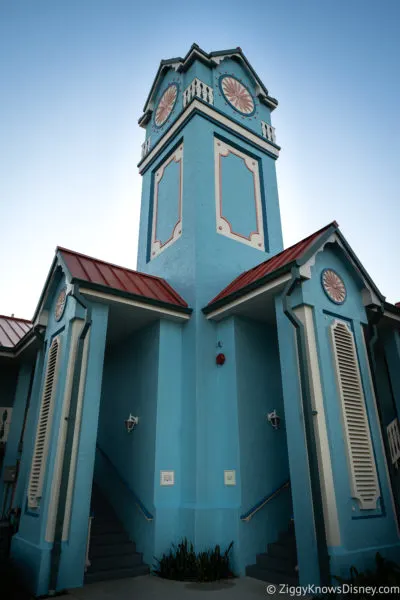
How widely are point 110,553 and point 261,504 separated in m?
2.76

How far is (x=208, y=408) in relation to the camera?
322 inches

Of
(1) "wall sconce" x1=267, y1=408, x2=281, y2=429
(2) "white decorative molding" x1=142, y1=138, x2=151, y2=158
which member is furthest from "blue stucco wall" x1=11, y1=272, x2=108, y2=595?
(2) "white decorative molding" x1=142, y1=138, x2=151, y2=158

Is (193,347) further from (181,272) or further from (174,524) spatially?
(174,524)

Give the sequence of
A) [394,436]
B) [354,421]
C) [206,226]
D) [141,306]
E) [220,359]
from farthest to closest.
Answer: [206,226] < [394,436] < [220,359] < [141,306] < [354,421]

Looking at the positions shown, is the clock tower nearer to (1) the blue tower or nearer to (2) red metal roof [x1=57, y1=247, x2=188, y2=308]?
(1) the blue tower

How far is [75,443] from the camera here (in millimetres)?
6754

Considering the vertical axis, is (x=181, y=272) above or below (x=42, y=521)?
above

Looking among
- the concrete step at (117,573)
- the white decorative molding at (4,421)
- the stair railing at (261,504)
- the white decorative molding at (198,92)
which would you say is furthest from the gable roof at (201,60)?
the concrete step at (117,573)

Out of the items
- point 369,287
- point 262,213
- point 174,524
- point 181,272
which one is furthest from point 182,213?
point 174,524

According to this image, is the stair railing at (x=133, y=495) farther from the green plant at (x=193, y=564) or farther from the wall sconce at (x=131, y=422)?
the wall sconce at (x=131, y=422)

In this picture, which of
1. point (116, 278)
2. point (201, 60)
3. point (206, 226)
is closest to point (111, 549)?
point (116, 278)

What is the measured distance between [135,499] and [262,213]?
804cm

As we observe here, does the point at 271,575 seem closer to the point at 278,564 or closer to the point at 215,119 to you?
the point at 278,564

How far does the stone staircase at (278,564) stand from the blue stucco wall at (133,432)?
1.82 meters
